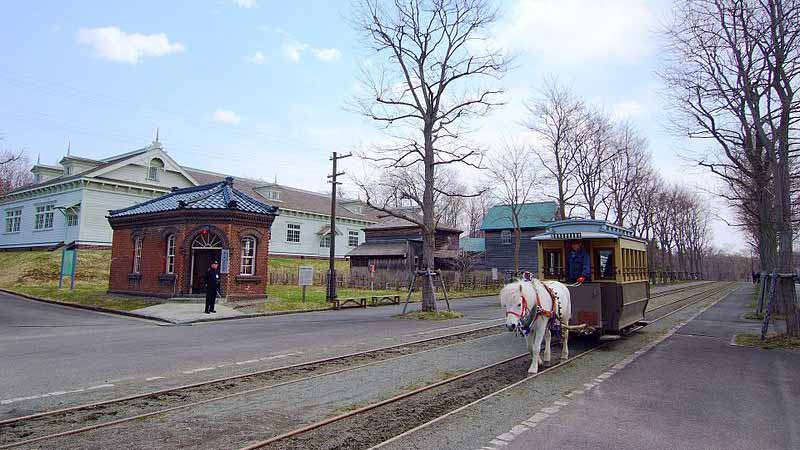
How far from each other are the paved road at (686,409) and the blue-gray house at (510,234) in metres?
42.4

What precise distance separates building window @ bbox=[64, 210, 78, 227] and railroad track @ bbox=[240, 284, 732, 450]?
3824cm

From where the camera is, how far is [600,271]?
40.8ft

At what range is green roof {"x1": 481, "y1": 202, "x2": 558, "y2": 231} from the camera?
177ft

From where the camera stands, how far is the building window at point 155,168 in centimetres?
4166

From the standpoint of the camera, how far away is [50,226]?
39.4m

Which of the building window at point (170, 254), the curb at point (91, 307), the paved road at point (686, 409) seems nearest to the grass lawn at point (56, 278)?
the curb at point (91, 307)

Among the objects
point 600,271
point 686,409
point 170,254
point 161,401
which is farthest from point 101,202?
point 686,409

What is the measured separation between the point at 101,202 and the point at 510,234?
40.1 m

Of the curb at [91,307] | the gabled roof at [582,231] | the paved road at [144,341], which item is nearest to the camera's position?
the paved road at [144,341]

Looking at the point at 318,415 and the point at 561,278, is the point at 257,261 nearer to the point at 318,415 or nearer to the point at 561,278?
the point at 561,278

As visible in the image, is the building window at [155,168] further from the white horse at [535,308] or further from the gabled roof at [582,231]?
the white horse at [535,308]

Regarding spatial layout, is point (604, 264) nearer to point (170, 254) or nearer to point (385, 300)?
point (385, 300)

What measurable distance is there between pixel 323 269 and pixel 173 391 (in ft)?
120

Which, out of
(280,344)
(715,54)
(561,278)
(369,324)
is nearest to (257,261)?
(369,324)
